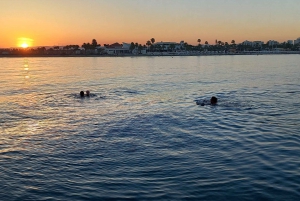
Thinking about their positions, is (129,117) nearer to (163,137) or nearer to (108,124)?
(108,124)

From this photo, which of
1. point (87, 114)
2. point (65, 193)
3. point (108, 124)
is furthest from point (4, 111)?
point (65, 193)

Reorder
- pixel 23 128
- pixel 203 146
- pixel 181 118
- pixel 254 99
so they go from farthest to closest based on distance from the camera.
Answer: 1. pixel 254 99
2. pixel 181 118
3. pixel 23 128
4. pixel 203 146

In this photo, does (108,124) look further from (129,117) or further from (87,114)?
(87,114)

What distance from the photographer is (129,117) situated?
85.5 feet

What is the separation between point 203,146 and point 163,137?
2950 mm

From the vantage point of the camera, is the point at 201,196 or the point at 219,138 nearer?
the point at 201,196

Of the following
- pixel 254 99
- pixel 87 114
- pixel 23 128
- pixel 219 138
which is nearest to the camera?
pixel 219 138

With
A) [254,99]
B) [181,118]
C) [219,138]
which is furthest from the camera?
[254,99]

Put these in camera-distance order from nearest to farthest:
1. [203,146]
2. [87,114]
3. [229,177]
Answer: [229,177], [203,146], [87,114]

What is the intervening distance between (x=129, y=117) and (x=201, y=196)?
15.0m

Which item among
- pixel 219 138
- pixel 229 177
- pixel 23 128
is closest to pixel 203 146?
pixel 219 138

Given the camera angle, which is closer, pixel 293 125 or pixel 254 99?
pixel 293 125

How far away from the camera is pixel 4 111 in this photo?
29.3 meters

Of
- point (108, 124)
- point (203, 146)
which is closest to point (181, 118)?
point (108, 124)
